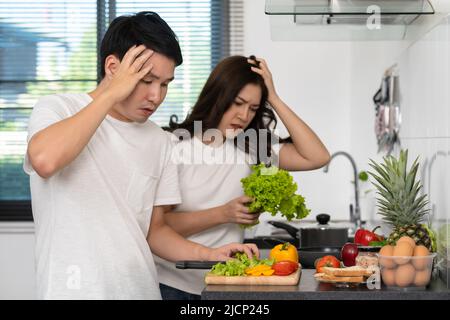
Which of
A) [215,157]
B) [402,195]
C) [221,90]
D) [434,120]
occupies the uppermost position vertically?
[221,90]

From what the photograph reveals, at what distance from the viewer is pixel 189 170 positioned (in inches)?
109

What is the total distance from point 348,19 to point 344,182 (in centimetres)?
187

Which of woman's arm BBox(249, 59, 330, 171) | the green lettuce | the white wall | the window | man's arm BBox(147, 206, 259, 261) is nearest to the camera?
man's arm BBox(147, 206, 259, 261)

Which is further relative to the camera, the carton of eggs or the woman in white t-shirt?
the woman in white t-shirt

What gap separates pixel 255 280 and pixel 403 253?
0.40m

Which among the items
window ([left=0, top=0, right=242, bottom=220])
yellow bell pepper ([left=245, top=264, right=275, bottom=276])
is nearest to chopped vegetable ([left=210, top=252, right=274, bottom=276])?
yellow bell pepper ([left=245, top=264, right=275, bottom=276])

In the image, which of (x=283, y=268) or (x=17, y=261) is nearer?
(x=283, y=268)

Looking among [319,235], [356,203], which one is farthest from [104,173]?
[356,203]

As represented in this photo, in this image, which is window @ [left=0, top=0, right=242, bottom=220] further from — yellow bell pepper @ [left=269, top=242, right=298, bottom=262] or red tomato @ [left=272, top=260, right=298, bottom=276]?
red tomato @ [left=272, top=260, right=298, bottom=276]

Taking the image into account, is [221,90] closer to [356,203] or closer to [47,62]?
[356,203]

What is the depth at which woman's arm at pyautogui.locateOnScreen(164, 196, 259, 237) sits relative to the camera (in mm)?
2666

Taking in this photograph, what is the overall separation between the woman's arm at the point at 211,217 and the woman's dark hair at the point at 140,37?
680 millimetres

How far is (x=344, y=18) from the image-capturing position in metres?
3.23

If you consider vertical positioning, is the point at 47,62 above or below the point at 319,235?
above
